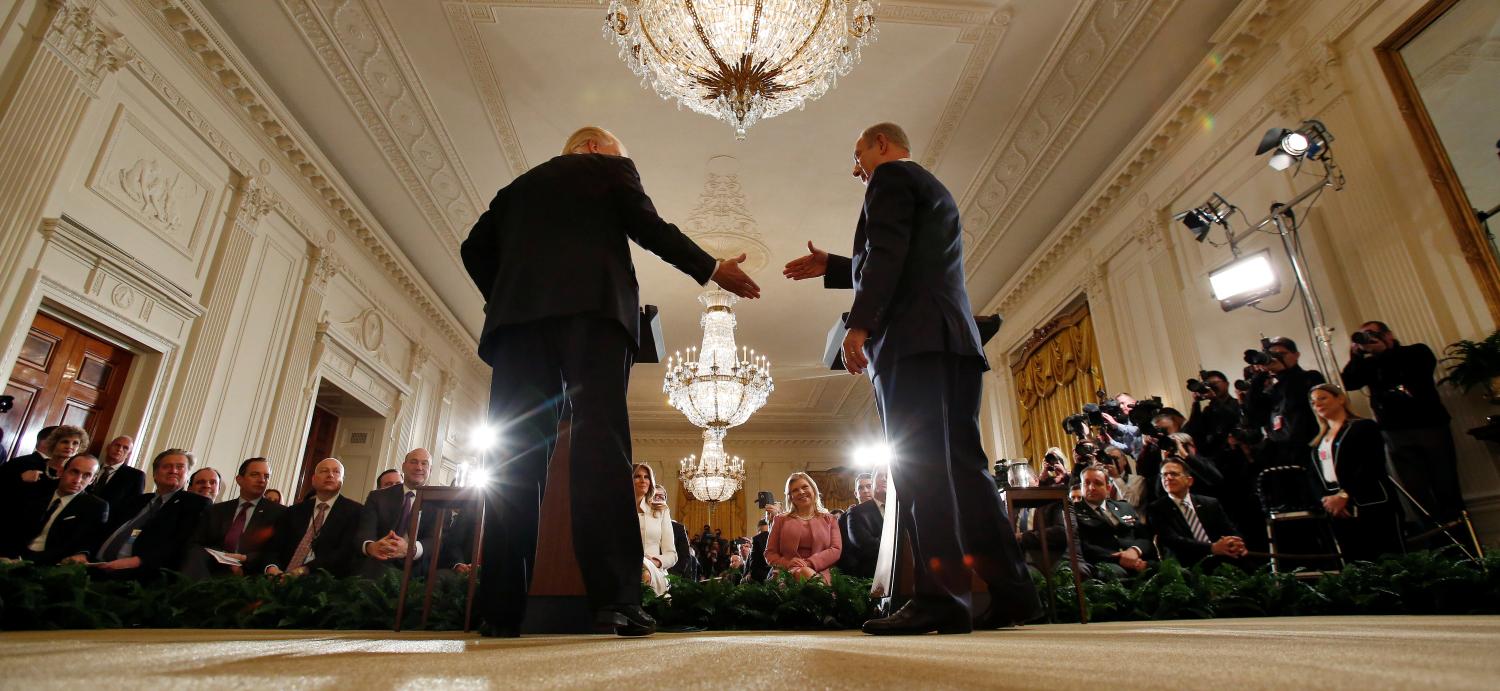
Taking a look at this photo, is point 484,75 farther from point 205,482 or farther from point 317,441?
point 317,441

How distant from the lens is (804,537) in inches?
174

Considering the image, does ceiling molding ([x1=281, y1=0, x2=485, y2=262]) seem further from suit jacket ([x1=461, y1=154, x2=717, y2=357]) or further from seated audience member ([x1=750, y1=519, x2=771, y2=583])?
seated audience member ([x1=750, y1=519, x2=771, y2=583])

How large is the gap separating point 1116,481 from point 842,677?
4875 millimetres

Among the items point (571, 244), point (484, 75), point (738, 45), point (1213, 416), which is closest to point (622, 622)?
point (571, 244)

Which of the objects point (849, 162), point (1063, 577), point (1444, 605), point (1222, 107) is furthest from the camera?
point (849, 162)

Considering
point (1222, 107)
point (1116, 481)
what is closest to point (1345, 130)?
point (1222, 107)

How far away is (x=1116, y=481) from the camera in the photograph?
15.8 feet

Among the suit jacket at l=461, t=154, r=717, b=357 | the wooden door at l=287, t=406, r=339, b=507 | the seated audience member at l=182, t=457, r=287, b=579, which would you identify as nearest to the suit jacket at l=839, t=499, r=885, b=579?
the suit jacket at l=461, t=154, r=717, b=357

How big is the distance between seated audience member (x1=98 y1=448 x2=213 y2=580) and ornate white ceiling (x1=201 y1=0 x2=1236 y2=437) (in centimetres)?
346

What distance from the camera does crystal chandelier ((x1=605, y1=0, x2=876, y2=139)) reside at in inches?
153

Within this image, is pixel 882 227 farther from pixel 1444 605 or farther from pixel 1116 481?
pixel 1116 481

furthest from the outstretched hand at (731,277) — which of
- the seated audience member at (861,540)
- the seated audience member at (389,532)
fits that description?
the seated audience member at (861,540)

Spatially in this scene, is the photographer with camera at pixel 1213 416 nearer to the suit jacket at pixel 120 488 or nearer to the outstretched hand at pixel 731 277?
the outstretched hand at pixel 731 277

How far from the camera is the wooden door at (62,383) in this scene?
4.05 metres
